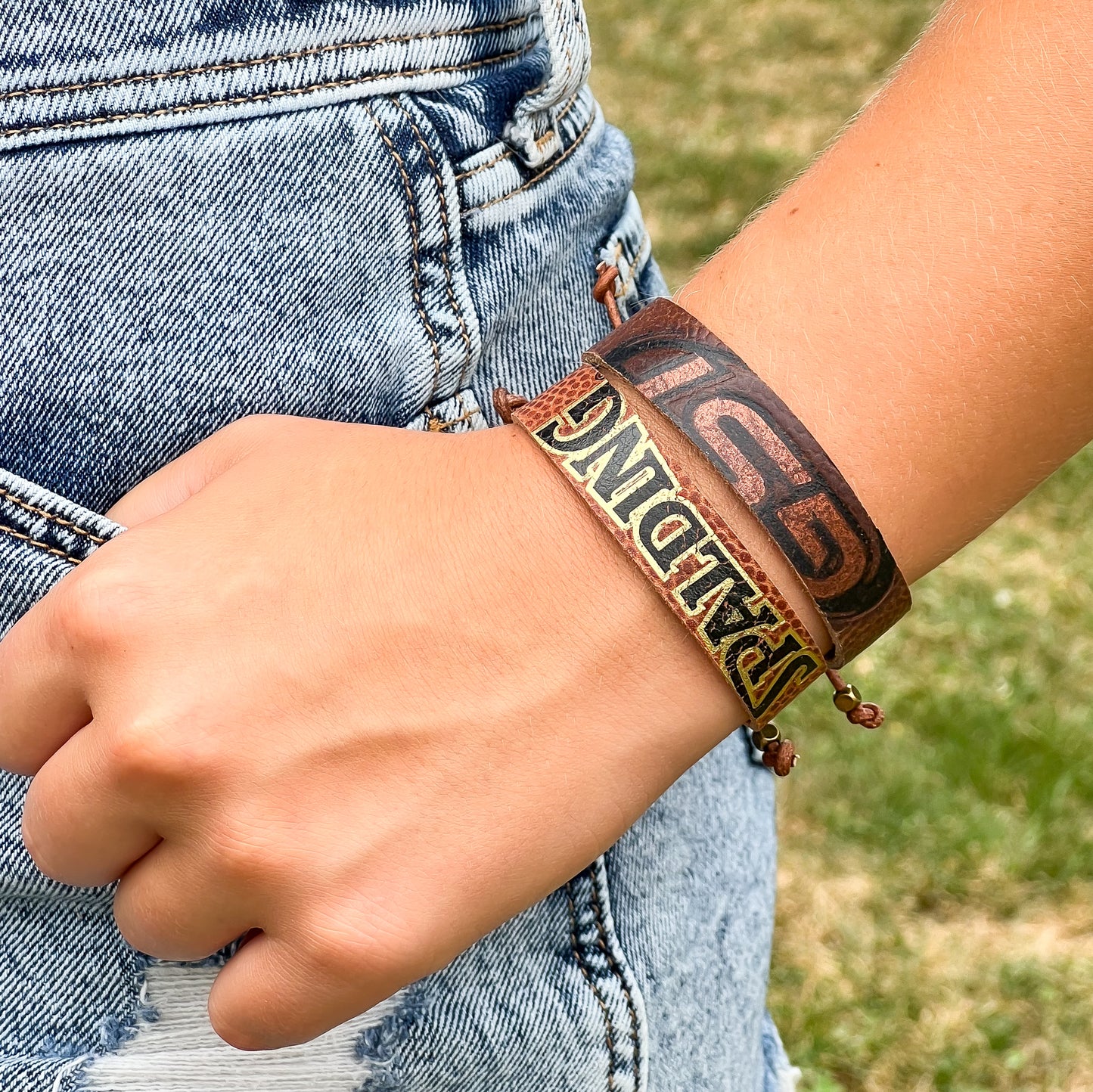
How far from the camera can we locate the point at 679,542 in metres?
0.82

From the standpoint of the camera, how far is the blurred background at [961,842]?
2523 millimetres

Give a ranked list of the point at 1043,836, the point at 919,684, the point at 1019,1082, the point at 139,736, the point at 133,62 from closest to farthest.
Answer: the point at 139,736
the point at 133,62
the point at 1019,1082
the point at 1043,836
the point at 919,684

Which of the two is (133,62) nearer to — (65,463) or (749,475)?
(65,463)

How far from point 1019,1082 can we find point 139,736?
2.41 metres

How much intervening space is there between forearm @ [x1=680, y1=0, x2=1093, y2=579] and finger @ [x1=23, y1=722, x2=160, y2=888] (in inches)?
22.3

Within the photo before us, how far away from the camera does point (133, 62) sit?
0.85m

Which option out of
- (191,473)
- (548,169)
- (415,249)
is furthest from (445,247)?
(191,473)

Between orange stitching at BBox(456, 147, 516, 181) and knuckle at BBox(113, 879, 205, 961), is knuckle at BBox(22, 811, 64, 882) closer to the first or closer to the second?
knuckle at BBox(113, 879, 205, 961)

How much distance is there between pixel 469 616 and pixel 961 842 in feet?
8.03

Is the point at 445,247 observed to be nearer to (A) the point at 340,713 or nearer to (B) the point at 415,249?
(B) the point at 415,249

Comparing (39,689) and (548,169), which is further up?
(548,169)

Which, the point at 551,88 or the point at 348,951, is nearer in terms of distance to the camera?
the point at 348,951

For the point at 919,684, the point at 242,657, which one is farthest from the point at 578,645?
the point at 919,684

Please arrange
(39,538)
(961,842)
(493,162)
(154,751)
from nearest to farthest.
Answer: (154,751), (39,538), (493,162), (961,842)
